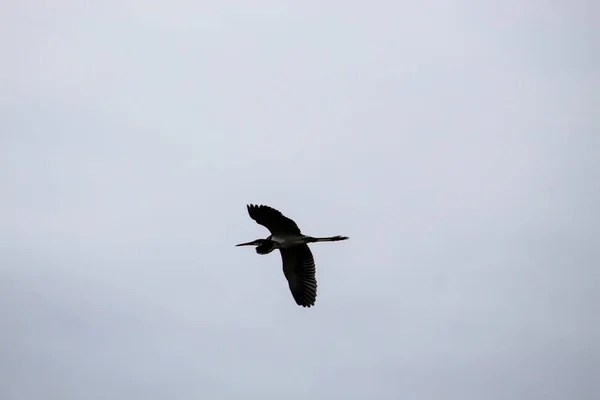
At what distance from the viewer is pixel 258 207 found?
1264 inches

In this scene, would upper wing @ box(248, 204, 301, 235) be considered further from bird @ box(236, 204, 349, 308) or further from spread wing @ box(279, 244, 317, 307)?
spread wing @ box(279, 244, 317, 307)

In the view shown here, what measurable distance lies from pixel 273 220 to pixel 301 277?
3123 mm

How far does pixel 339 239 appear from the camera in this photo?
33.4 m

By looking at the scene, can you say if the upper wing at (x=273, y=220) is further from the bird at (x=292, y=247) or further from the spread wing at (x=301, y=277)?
the spread wing at (x=301, y=277)

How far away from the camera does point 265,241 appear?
33688 millimetres

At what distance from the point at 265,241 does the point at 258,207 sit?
197cm

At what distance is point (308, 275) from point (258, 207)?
3.81 meters

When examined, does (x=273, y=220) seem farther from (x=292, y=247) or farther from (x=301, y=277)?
(x=301, y=277)

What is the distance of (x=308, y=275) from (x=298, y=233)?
2.07m

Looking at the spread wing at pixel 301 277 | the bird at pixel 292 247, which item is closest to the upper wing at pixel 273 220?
the bird at pixel 292 247

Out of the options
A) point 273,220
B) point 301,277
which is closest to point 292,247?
point 301,277

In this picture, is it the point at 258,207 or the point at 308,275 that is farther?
the point at 308,275

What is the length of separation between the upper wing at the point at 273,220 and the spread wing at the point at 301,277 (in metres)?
1.38

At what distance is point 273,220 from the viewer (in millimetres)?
32500
